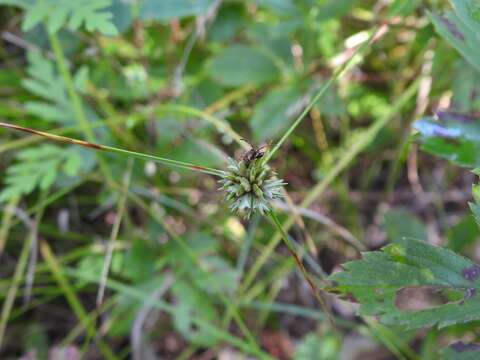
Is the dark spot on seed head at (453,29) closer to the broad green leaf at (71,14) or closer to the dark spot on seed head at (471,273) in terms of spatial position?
the dark spot on seed head at (471,273)

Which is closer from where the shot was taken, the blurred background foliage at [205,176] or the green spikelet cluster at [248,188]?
the green spikelet cluster at [248,188]

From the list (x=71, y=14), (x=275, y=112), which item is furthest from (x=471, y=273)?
(x=71, y=14)

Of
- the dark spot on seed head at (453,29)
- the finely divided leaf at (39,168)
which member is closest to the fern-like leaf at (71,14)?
the finely divided leaf at (39,168)

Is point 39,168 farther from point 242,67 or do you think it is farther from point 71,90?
point 242,67

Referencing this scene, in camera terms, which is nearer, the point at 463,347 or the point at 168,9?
the point at 463,347

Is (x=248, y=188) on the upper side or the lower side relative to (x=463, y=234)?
upper
